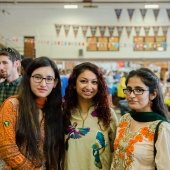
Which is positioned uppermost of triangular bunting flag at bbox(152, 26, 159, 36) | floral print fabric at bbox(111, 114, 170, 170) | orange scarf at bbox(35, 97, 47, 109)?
triangular bunting flag at bbox(152, 26, 159, 36)

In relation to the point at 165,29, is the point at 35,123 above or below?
below

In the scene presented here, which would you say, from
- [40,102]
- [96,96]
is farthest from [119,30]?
[40,102]

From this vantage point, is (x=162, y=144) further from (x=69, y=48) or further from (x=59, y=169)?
(x=69, y=48)

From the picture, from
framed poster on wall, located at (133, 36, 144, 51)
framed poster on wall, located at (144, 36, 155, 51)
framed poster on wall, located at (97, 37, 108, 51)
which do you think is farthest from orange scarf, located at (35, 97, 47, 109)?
framed poster on wall, located at (144, 36, 155, 51)

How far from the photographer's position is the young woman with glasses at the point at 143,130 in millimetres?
1945

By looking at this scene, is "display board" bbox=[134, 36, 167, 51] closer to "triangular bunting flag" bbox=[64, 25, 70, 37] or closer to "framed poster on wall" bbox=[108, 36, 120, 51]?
"framed poster on wall" bbox=[108, 36, 120, 51]

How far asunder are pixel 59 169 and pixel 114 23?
47.1ft

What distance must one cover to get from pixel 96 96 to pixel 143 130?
56cm

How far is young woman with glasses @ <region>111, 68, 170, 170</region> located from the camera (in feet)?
6.38

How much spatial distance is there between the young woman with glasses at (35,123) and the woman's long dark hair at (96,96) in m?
0.17

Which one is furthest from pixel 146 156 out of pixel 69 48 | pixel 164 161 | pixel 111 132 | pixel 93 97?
pixel 69 48

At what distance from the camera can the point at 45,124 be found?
223 cm

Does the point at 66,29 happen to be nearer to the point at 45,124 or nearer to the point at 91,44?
the point at 91,44

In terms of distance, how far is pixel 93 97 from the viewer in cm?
251
